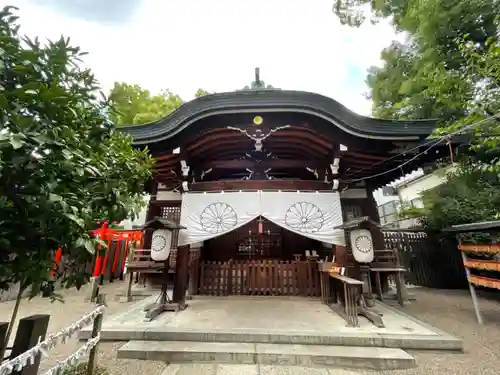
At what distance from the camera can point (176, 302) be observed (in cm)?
566

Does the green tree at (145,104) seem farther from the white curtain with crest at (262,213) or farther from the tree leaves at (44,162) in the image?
the tree leaves at (44,162)

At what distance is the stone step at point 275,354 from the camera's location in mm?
3428

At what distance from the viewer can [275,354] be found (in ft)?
11.5

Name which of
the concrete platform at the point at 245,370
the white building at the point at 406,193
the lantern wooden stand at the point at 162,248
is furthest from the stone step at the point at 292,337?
the white building at the point at 406,193

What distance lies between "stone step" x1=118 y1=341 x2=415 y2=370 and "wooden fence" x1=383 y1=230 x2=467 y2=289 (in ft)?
21.3

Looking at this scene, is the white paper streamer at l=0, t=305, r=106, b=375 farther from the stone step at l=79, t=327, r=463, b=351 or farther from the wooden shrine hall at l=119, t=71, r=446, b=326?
the wooden shrine hall at l=119, t=71, r=446, b=326

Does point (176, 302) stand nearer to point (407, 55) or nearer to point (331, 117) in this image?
point (331, 117)

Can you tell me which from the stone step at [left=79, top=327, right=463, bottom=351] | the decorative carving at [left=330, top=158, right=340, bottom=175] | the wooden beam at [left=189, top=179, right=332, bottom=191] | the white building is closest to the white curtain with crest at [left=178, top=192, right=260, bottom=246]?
the wooden beam at [left=189, top=179, right=332, bottom=191]

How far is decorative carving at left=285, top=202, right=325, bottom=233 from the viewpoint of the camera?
5.77 m

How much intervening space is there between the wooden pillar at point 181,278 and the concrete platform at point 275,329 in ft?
1.05

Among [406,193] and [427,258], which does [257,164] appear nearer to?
[427,258]

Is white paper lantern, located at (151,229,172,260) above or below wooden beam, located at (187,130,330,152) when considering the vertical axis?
below

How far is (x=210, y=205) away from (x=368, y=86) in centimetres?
1163

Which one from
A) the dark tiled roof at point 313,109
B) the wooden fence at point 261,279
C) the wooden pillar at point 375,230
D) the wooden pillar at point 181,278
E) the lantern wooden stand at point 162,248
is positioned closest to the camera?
the lantern wooden stand at point 162,248
